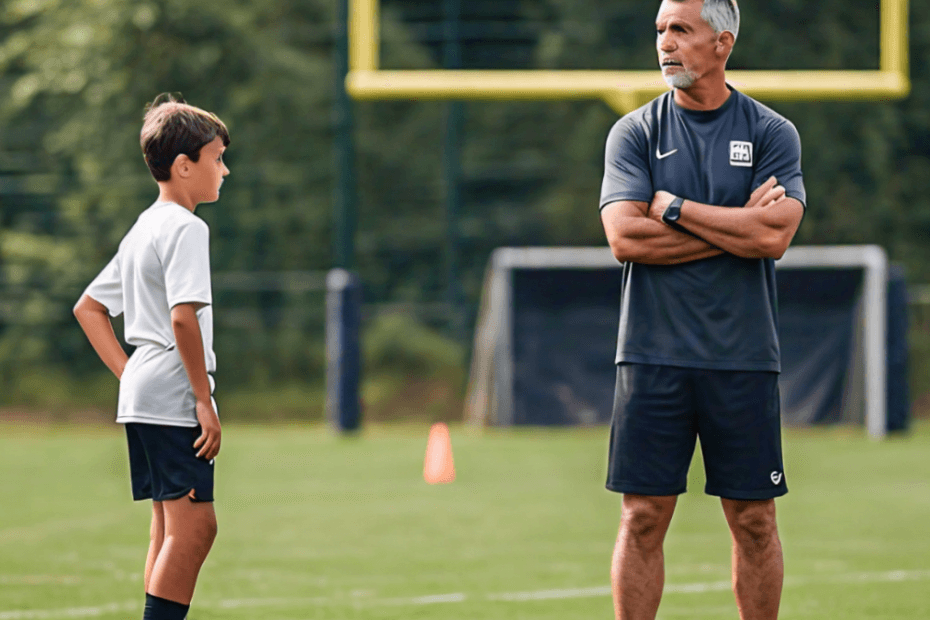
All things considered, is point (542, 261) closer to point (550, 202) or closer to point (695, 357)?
point (550, 202)

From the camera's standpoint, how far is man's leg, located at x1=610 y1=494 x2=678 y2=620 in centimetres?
352

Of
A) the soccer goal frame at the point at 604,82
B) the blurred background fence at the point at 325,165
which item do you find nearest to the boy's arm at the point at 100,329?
the soccer goal frame at the point at 604,82

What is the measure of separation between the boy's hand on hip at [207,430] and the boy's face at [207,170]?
0.49 metres

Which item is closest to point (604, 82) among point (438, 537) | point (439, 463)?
point (439, 463)

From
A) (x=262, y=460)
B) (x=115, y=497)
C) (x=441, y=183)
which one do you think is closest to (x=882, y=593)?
(x=115, y=497)

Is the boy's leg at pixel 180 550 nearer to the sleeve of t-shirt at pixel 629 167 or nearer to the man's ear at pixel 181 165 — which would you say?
the man's ear at pixel 181 165

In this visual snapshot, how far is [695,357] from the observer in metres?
3.50

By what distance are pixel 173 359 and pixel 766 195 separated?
4.74 ft


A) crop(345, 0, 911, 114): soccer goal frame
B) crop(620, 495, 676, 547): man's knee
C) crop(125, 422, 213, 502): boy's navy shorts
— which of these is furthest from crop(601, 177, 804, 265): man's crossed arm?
crop(345, 0, 911, 114): soccer goal frame

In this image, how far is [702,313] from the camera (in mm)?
3516

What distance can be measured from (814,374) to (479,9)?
6.91 m

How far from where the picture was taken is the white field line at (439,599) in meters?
4.69

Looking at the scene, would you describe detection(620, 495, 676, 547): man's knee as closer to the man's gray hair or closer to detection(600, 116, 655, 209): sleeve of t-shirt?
detection(600, 116, 655, 209): sleeve of t-shirt

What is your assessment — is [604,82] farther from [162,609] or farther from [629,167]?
[162,609]
